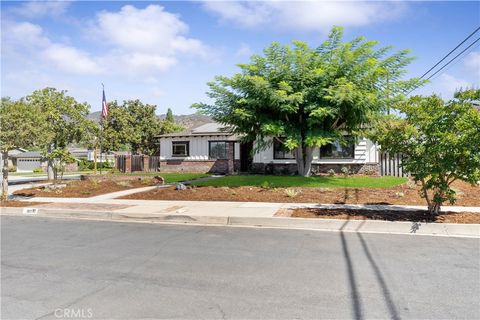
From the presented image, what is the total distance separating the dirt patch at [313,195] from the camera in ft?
40.5

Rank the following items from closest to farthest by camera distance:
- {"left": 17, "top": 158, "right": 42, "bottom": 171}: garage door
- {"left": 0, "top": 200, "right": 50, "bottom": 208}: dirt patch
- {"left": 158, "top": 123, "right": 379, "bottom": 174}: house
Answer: {"left": 0, "top": 200, "right": 50, "bottom": 208}: dirt patch < {"left": 158, "top": 123, "right": 379, "bottom": 174}: house < {"left": 17, "top": 158, "right": 42, "bottom": 171}: garage door

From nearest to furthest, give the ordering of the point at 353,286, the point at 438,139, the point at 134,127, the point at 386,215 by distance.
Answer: the point at 353,286 → the point at 438,139 → the point at 386,215 → the point at 134,127

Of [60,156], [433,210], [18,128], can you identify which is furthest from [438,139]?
[60,156]

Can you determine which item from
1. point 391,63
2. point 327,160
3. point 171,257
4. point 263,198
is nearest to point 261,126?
point 263,198

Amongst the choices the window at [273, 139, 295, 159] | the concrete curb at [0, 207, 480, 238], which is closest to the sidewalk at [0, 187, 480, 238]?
the concrete curb at [0, 207, 480, 238]

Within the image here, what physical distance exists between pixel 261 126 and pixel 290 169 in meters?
7.98

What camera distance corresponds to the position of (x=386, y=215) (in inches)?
384

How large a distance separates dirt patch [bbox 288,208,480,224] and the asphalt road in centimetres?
140

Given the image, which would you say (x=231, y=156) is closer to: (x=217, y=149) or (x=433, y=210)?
(x=217, y=149)

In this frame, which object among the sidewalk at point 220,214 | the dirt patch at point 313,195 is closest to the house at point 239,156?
the dirt patch at point 313,195

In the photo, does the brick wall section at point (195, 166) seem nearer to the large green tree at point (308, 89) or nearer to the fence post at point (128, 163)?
the fence post at point (128, 163)

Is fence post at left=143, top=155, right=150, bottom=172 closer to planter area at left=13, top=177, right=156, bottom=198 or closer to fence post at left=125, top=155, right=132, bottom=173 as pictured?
fence post at left=125, top=155, right=132, bottom=173

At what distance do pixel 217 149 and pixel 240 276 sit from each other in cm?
2254

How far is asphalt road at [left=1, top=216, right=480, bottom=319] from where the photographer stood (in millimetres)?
4207
